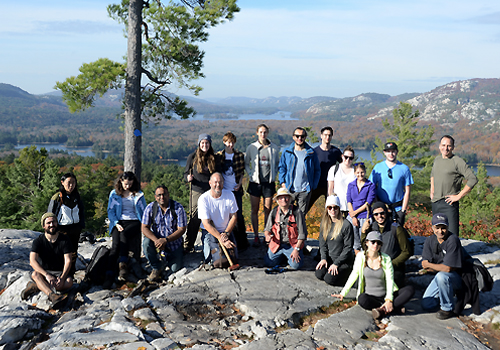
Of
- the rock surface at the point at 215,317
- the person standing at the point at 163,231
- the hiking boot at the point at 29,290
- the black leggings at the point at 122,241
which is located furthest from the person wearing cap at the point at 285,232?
the hiking boot at the point at 29,290

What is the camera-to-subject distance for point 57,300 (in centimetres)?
444

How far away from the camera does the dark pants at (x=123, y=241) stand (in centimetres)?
530

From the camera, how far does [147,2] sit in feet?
21.6

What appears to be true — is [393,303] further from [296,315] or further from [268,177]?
[268,177]

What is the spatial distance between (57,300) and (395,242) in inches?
174

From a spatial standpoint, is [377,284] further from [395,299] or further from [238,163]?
[238,163]

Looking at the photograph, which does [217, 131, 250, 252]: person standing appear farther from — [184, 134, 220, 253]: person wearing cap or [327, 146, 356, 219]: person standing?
[327, 146, 356, 219]: person standing

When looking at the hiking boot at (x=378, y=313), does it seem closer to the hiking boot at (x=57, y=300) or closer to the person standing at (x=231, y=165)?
the person standing at (x=231, y=165)

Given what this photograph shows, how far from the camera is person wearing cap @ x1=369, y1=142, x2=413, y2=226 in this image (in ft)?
16.9

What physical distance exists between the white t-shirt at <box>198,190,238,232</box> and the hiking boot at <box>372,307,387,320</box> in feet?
7.75

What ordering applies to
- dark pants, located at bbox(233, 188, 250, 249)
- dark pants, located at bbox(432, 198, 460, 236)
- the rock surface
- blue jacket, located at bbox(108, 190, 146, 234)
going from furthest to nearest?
1. dark pants, located at bbox(233, 188, 250, 249)
2. blue jacket, located at bbox(108, 190, 146, 234)
3. dark pants, located at bbox(432, 198, 460, 236)
4. the rock surface

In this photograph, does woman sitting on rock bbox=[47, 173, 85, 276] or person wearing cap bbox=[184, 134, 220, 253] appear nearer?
woman sitting on rock bbox=[47, 173, 85, 276]

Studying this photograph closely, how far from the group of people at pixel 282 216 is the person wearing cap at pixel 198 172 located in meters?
0.02

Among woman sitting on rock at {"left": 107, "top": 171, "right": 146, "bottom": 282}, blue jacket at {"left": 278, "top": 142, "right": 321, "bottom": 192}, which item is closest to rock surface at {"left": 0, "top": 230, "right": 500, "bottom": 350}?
woman sitting on rock at {"left": 107, "top": 171, "right": 146, "bottom": 282}
